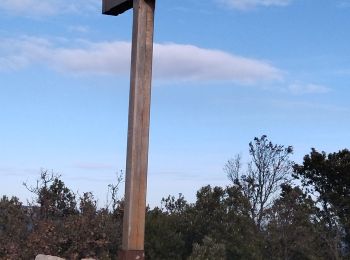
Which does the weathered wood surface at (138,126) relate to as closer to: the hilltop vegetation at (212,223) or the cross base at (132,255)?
the cross base at (132,255)

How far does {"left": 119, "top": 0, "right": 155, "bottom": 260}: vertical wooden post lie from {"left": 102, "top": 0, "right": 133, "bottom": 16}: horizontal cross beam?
0.18 metres

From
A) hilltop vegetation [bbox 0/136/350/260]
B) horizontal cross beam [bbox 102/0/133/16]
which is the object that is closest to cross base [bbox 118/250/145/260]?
horizontal cross beam [bbox 102/0/133/16]

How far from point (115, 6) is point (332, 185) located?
64.0 feet

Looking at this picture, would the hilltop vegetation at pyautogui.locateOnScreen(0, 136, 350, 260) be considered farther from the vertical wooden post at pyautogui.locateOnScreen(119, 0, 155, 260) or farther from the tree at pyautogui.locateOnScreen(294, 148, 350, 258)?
the vertical wooden post at pyautogui.locateOnScreen(119, 0, 155, 260)

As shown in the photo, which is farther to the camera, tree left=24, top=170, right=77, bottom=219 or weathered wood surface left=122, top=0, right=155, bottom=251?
tree left=24, top=170, right=77, bottom=219

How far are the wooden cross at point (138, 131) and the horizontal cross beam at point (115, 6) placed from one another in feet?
0.32

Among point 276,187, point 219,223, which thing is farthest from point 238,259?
point 276,187

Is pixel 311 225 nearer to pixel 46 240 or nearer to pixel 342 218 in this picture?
pixel 342 218

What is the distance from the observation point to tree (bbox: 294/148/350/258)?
21.5 m

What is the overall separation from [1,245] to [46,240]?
34.9 inches

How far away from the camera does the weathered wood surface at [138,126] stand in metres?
4.71

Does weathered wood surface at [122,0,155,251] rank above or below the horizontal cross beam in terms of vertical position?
below

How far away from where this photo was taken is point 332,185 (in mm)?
23625

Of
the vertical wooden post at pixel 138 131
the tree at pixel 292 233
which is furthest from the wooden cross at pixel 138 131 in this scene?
the tree at pixel 292 233
